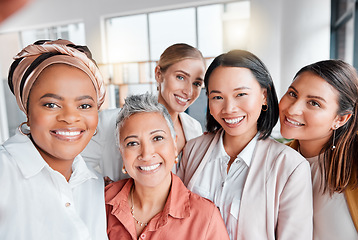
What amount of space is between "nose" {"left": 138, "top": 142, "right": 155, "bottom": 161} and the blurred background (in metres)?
3.63

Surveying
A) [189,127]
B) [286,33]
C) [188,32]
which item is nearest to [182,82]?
[189,127]

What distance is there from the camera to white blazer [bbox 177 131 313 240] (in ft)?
4.06

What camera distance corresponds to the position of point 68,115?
39.8 inches

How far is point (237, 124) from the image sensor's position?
1389mm

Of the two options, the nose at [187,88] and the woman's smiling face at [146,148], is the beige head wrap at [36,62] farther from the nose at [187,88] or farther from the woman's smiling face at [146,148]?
the nose at [187,88]

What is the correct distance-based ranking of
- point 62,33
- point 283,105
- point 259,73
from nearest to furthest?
point 259,73
point 283,105
point 62,33

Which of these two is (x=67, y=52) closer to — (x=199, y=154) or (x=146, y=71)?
(x=199, y=154)

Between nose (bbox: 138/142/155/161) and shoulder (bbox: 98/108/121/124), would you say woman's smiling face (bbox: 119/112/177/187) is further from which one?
shoulder (bbox: 98/108/121/124)

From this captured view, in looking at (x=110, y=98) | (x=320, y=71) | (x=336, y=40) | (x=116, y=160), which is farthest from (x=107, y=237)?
(x=110, y=98)

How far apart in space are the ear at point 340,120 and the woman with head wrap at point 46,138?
3.80 ft

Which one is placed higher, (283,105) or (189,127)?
(283,105)

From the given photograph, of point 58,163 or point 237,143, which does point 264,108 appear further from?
point 58,163

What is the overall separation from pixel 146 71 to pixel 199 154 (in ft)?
17.1

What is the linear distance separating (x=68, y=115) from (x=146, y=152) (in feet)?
1.25
